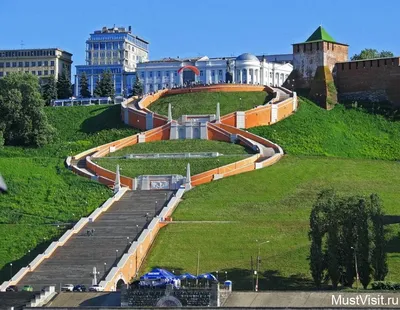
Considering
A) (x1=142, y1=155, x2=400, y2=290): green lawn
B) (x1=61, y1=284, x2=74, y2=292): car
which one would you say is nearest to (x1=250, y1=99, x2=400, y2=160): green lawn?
(x1=142, y1=155, x2=400, y2=290): green lawn

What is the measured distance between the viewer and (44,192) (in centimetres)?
6606

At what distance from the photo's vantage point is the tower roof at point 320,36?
303 feet

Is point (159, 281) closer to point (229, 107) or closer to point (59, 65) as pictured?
point (229, 107)

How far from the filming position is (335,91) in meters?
91.1

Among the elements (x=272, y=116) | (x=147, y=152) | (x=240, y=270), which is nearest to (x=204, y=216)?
(x=240, y=270)

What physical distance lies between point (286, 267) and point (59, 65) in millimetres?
104591

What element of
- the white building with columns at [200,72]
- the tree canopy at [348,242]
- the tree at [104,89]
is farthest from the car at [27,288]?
the white building with columns at [200,72]

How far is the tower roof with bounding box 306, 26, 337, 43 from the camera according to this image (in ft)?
303

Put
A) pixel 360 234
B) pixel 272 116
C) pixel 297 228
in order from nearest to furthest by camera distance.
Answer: pixel 360 234 → pixel 297 228 → pixel 272 116

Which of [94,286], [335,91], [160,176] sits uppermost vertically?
[335,91]

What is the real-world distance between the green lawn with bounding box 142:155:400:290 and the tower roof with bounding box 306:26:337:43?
19.5 m

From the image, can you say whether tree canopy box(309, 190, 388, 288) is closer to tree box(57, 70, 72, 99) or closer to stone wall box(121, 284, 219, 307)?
stone wall box(121, 284, 219, 307)

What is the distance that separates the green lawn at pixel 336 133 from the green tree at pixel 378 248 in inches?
1149

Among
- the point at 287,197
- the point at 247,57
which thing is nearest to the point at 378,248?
the point at 287,197
